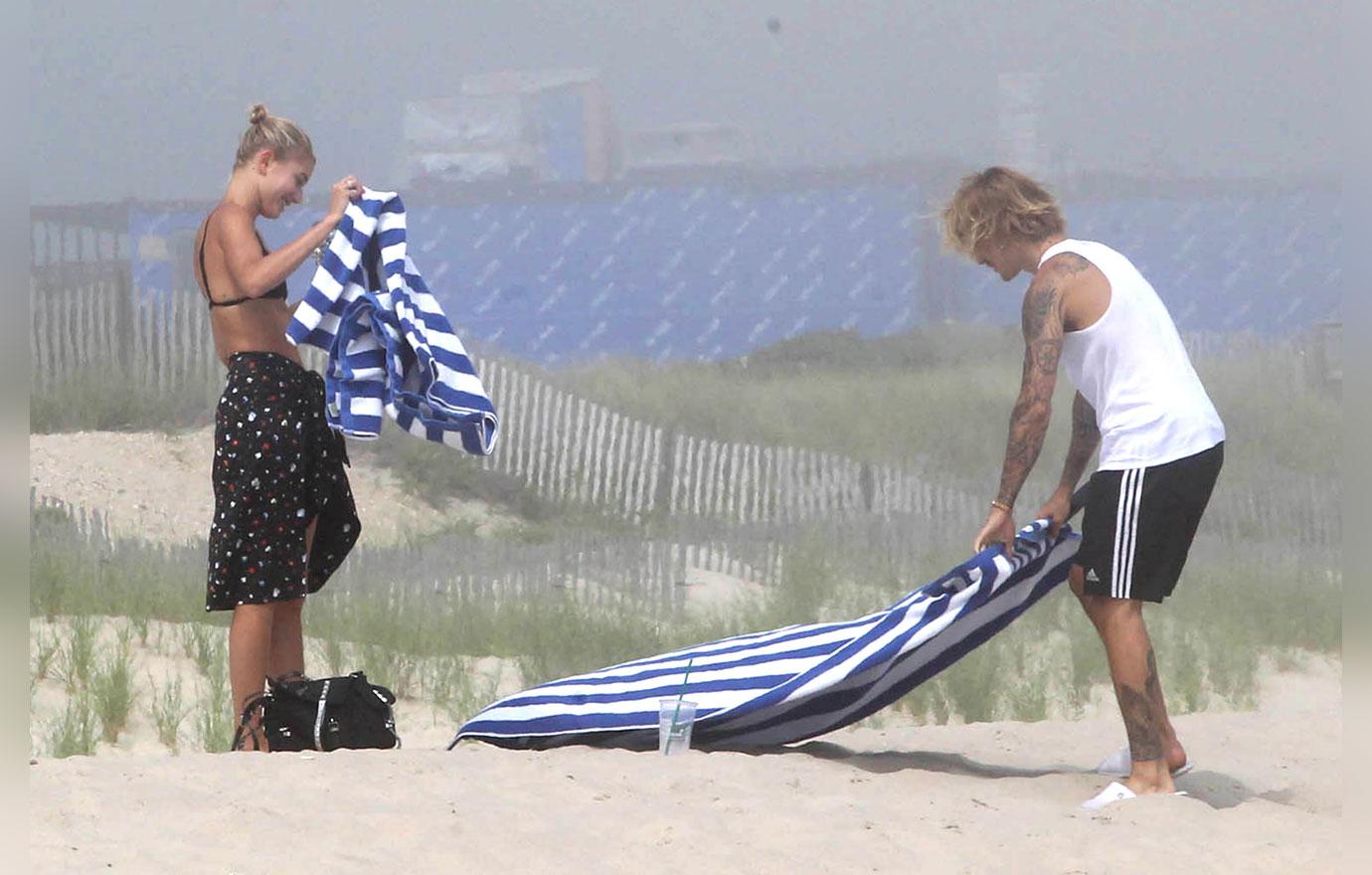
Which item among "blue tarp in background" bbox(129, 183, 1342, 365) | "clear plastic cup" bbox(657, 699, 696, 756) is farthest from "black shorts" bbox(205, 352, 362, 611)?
"blue tarp in background" bbox(129, 183, 1342, 365)

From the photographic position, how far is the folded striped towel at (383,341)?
4.89 metres

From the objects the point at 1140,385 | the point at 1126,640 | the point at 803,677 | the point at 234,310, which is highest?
the point at 234,310

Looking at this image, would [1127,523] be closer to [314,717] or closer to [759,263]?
[314,717]

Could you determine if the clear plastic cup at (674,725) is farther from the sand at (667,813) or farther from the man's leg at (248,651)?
the man's leg at (248,651)

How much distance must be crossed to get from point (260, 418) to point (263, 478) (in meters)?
0.17

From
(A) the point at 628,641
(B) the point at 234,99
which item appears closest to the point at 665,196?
(B) the point at 234,99

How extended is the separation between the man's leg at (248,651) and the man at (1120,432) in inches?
79.0

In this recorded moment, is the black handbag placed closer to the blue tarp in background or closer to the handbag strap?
the handbag strap

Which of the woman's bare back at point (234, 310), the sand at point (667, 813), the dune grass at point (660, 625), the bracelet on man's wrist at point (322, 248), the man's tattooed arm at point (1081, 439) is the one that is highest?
the bracelet on man's wrist at point (322, 248)

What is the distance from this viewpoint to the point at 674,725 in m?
4.91

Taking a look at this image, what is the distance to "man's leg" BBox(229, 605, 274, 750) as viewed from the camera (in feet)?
16.0

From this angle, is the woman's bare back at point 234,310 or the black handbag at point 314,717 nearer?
the black handbag at point 314,717

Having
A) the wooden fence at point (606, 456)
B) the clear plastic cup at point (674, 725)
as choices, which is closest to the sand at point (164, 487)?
the wooden fence at point (606, 456)

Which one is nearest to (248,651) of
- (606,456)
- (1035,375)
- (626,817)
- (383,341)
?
(383,341)
